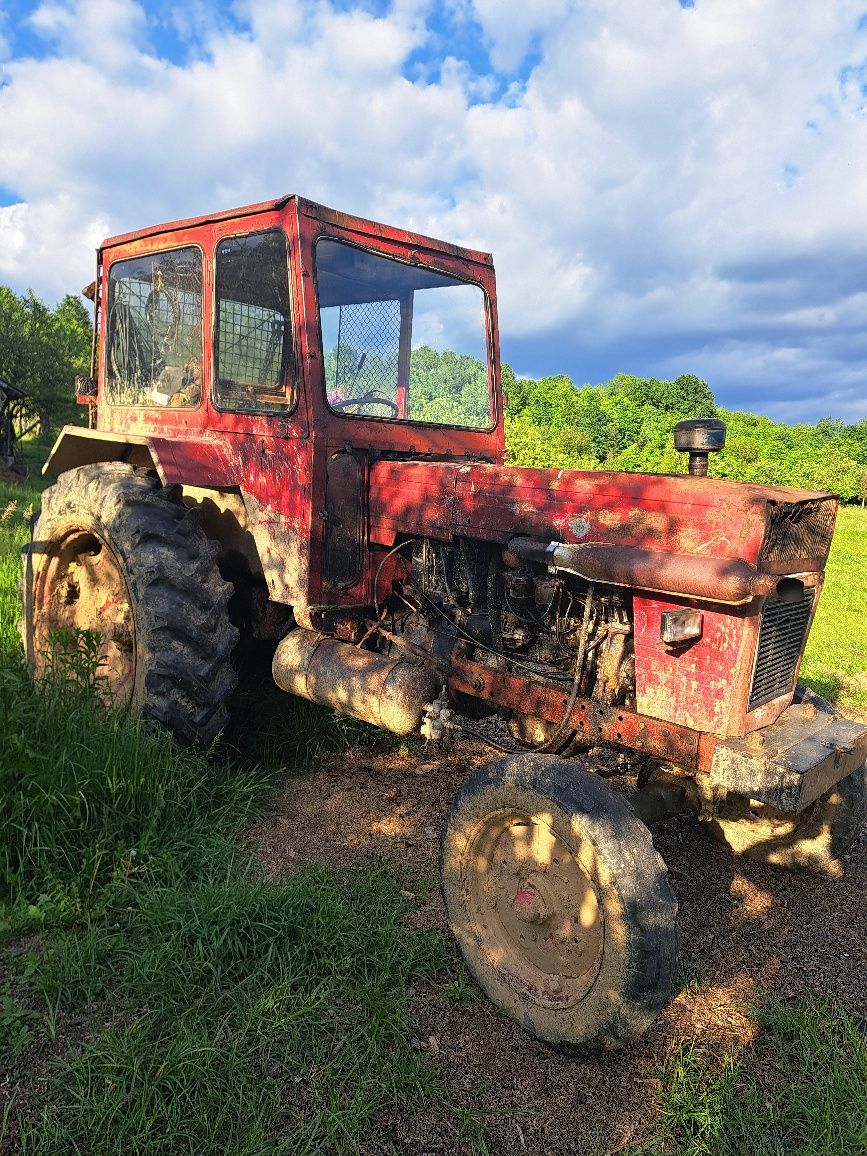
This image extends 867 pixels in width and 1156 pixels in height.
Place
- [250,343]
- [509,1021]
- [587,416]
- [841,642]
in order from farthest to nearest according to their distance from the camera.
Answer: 1. [587,416]
2. [841,642]
3. [250,343]
4. [509,1021]

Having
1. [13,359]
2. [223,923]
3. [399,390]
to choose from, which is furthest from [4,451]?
[223,923]

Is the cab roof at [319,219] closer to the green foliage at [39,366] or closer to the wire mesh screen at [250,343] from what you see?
the wire mesh screen at [250,343]

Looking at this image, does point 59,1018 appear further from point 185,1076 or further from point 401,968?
point 401,968

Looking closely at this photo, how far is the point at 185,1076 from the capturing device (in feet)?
6.85

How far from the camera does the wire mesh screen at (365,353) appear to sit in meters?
3.70

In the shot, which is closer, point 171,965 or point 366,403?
point 171,965

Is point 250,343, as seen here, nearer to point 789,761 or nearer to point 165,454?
point 165,454

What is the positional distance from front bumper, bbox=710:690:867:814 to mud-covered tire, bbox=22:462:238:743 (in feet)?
6.94

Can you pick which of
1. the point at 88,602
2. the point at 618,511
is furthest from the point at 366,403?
the point at 88,602

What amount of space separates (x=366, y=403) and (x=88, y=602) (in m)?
1.83

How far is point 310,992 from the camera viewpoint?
2455 mm

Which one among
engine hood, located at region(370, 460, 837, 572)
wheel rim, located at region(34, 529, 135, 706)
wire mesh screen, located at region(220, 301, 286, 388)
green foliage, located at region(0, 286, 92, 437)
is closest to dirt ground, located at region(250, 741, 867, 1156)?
wheel rim, located at region(34, 529, 135, 706)

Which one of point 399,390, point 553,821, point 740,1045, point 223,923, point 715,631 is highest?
point 399,390

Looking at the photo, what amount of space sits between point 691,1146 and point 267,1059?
3.72 feet
